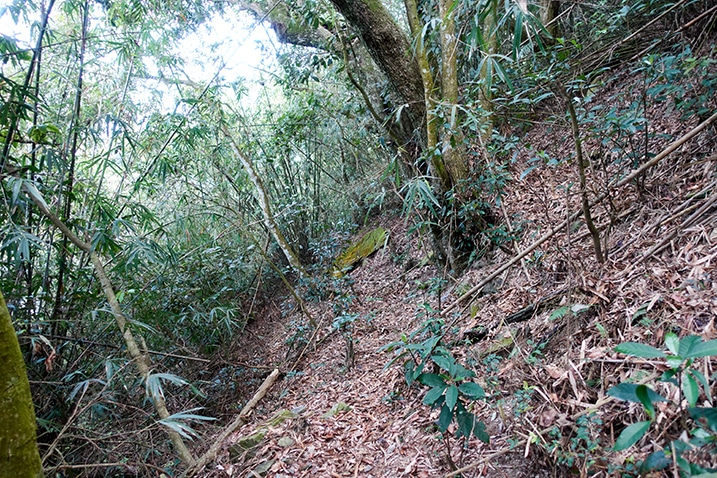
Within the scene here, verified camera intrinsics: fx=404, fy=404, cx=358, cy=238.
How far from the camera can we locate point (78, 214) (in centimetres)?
283

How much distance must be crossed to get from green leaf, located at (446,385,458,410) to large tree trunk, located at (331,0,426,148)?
2130 mm

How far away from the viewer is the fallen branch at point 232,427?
2436 mm

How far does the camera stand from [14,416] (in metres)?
1.23

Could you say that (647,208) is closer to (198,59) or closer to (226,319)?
(226,319)

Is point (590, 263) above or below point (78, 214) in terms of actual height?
below

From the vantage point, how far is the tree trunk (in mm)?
1193

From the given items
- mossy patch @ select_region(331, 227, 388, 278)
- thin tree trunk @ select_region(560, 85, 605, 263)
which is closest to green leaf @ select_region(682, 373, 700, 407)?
thin tree trunk @ select_region(560, 85, 605, 263)

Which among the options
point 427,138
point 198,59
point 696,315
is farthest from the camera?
point 198,59

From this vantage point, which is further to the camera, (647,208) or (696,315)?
(647,208)

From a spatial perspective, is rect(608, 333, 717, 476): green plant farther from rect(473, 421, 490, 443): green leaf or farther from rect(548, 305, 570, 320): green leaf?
rect(548, 305, 570, 320): green leaf

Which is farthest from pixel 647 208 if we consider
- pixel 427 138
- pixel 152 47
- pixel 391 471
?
pixel 152 47

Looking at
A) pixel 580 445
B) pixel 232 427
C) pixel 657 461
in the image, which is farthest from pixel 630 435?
pixel 232 427

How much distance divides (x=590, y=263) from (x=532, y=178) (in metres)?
1.33

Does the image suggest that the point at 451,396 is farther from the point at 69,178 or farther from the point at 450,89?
the point at 69,178
